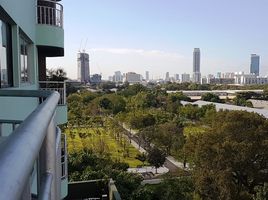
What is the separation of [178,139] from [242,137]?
11.4 m

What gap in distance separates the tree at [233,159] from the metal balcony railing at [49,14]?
12260mm

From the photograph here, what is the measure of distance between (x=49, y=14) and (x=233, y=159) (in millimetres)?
13513

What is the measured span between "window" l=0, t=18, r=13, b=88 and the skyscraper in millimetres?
147128

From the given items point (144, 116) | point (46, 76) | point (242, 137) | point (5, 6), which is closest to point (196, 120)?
point (144, 116)

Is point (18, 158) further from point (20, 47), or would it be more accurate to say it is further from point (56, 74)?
point (56, 74)

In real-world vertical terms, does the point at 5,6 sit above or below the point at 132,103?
above

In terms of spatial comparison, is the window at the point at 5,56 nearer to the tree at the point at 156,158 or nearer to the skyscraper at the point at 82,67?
the tree at the point at 156,158

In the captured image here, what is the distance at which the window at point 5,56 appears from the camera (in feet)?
12.1

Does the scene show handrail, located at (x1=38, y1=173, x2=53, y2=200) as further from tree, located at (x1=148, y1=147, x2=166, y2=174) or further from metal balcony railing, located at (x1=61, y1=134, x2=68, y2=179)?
tree, located at (x1=148, y1=147, x2=166, y2=174)

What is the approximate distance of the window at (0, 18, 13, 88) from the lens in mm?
3688

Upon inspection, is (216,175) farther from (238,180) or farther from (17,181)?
(17,181)

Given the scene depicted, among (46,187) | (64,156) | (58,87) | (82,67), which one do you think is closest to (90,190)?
(58,87)

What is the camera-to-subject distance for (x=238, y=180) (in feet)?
61.4

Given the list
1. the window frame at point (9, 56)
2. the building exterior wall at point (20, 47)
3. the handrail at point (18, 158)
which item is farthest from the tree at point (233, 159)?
the handrail at point (18, 158)
